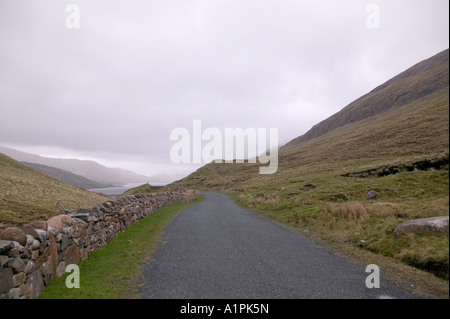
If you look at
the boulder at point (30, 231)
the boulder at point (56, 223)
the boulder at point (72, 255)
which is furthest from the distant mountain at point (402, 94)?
the boulder at point (30, 231)

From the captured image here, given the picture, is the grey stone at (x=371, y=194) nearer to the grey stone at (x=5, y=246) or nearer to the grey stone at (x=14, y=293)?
the grey stone at (x=14, y=293)

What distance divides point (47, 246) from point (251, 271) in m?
→ 5.51

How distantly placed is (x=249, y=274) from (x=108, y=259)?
16.0ft

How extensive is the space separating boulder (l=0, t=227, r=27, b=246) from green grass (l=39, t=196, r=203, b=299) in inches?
56.3

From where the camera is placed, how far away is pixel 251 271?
7.50 metres

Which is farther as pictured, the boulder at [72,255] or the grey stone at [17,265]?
the boulder at [72,255]

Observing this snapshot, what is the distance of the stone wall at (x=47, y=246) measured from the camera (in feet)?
16.4

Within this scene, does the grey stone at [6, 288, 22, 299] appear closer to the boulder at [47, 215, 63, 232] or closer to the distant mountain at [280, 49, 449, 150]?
the boulder at [47, 215, 63, 232]

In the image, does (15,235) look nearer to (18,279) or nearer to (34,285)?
(18,279)

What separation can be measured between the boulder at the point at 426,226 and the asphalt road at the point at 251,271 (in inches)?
92.1

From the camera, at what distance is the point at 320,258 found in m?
8.85

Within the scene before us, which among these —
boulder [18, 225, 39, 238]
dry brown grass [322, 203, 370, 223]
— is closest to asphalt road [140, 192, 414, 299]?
boulder [18, 225, 39, 238]

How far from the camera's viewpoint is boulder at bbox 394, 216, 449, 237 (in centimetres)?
772
